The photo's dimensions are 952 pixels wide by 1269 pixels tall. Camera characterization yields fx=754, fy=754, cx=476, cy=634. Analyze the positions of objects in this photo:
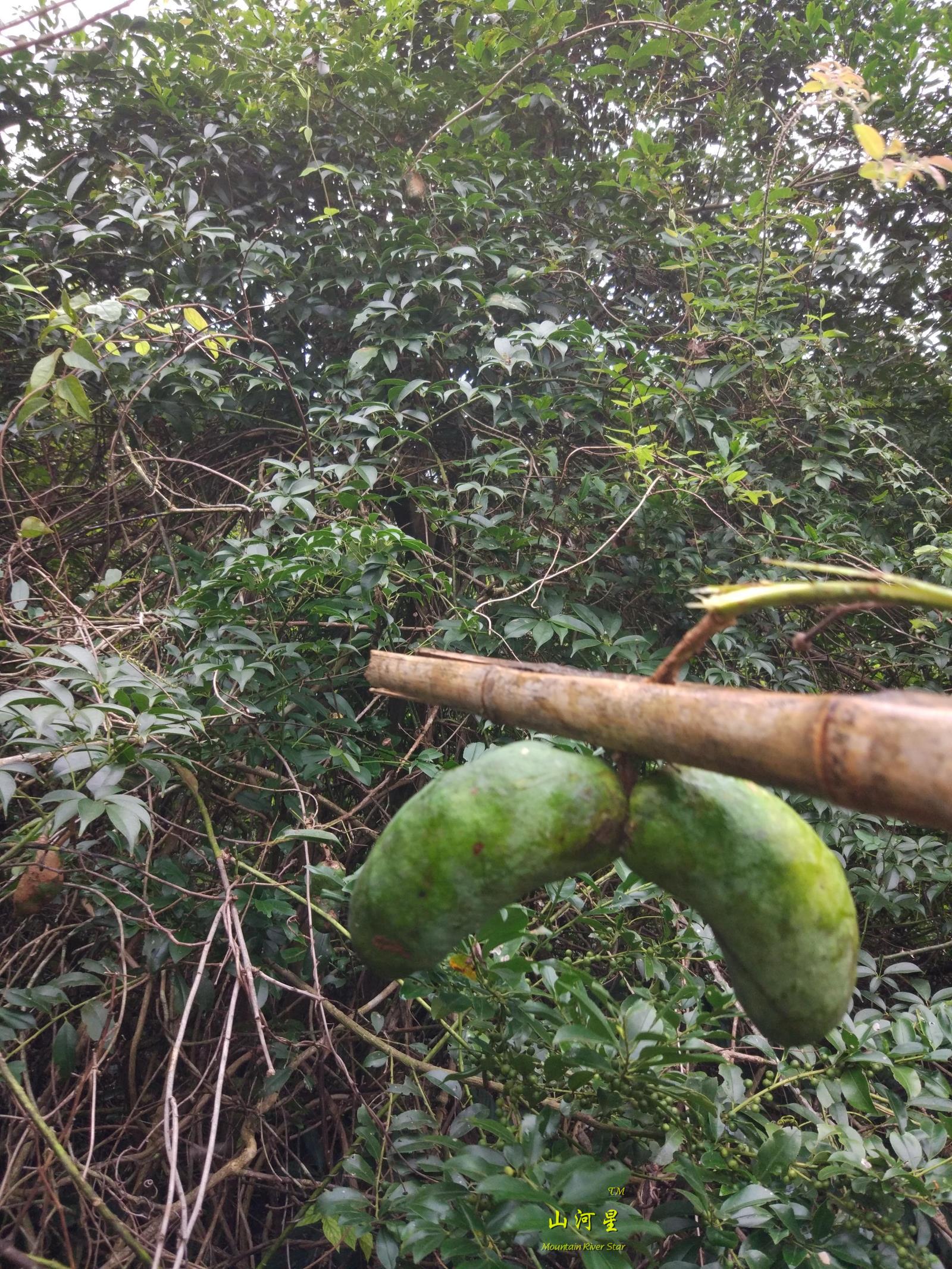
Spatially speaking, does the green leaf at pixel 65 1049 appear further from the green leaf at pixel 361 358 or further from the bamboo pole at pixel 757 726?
the green leaf at pixel 361 358

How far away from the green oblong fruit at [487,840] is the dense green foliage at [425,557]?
1.52 ft

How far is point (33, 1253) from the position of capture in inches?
54.2

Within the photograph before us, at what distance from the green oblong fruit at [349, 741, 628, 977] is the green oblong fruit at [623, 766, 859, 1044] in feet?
0.13

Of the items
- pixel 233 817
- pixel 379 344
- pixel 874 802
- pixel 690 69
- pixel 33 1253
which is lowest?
pixel 33 1253

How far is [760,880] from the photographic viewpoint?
0.62m

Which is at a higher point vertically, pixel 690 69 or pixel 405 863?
pixel 690 69

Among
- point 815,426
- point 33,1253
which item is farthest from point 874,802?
point 815,426

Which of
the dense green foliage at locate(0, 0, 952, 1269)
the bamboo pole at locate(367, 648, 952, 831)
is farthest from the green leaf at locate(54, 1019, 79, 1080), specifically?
the bamboo pole at locate(367, 648, 952, 831)

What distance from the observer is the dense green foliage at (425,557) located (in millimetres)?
1182

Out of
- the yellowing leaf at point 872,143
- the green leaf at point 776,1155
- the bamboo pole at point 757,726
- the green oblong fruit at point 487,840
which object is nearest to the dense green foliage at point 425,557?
the green leaf at point 776,1155

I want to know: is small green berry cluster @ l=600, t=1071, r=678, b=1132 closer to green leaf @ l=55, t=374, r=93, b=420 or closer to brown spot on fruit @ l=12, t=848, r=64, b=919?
brown spot on fruit @ l=12, t=848, r=64, b=919

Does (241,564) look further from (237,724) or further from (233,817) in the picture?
(233,817)

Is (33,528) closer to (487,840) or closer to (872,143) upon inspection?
(487,840)

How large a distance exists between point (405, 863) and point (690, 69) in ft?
11.0
